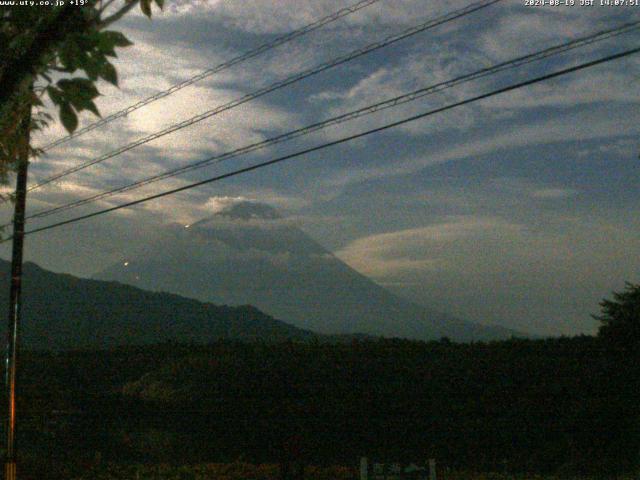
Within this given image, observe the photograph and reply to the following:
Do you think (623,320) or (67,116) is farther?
(623,320)

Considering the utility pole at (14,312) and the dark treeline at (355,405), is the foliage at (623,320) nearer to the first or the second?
the dark treeline at (355,405)

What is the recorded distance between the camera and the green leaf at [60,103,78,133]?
280 centimetres

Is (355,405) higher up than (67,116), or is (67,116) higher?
(67,116)

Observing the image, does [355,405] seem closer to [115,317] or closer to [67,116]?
[67,116]

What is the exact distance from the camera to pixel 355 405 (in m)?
45.3

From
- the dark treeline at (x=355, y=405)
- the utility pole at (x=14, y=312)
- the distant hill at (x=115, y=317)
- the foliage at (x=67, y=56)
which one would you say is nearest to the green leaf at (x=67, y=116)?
the foliage at (x=67, y=56)

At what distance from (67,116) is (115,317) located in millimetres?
176056

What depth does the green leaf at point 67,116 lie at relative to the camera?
2803 mm

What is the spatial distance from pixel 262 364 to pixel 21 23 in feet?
187

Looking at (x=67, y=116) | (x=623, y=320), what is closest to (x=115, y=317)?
(x=623, y=320)

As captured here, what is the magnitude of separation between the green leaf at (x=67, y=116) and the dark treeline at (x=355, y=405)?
19.8 meters

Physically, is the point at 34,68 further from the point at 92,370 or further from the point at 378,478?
the point at 92,370

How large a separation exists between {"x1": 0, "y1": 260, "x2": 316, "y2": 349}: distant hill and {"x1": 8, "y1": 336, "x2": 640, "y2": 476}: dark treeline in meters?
86.5

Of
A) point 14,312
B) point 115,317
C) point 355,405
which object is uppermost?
point 115,317
